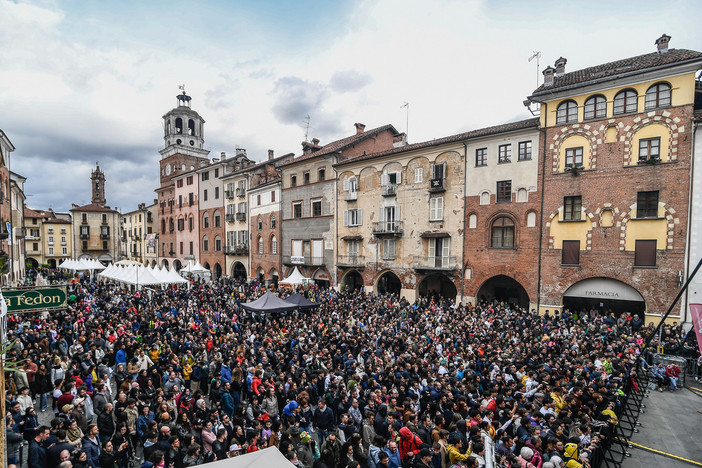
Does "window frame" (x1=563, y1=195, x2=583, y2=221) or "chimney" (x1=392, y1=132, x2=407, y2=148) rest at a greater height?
"chimney" (x1=392, y1=132, x2=407, y2=148)

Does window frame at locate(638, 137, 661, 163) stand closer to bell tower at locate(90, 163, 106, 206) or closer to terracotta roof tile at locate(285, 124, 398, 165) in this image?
terracotta roof tile at locate(285, 124, 398, 165)

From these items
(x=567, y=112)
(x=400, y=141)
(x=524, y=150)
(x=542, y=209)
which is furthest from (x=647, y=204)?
(x=400, y=141)

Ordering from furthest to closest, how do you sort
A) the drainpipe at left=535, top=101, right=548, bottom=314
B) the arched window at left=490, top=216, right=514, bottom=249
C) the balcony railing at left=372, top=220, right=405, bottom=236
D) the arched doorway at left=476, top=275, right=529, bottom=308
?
the balcony railing at left=372, top=220, right=405, bottom=236 < the arched doorway at left=476, top=275, right=529, bottom=308 < the arched window at left=490, top=216, right=514, bottom=249 < the drainpipe at left=535, top=101, right=548, bottom=314

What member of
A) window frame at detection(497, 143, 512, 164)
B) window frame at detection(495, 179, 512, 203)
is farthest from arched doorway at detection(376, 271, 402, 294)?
window frame at detection(497, 143, 512, 164)

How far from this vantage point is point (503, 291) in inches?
995

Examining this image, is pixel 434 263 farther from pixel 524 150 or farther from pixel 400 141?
pixel 400 141

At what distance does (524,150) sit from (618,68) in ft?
20.6

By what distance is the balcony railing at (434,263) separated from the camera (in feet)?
82.3

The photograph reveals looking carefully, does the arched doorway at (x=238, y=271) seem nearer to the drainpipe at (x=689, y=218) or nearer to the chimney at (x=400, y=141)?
the chimney at (x=400, y=141)

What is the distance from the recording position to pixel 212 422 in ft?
25.3

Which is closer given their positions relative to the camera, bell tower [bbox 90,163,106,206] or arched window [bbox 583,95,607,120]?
arched window [bbox 583,95,607,120]

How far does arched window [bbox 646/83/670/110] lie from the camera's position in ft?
61.1

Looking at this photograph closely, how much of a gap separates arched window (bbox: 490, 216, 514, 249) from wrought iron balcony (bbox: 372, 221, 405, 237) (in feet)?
21.8

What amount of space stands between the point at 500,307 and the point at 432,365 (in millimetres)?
11064
